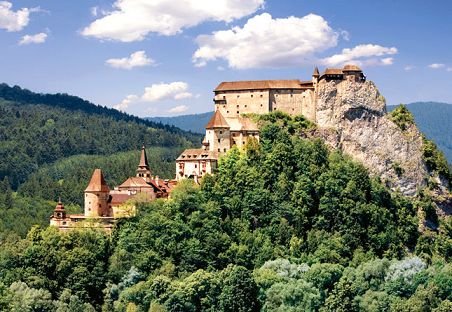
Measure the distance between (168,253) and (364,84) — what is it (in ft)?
126

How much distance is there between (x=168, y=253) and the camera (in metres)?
85.9

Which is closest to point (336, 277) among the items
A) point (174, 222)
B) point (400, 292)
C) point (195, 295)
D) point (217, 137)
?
point (400, 292)

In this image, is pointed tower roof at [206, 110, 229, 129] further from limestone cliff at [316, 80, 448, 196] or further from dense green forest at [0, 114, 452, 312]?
limestone cliff at [316, 80, 448, 196]

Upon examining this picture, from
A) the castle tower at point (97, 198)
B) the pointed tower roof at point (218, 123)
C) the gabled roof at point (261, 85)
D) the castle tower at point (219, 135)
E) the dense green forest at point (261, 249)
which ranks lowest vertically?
the dense green forest at point (261, 249)

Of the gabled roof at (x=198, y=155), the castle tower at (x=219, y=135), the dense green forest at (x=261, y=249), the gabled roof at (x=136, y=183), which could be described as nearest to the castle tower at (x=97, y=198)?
the dense green forest at (x=261, y=249)

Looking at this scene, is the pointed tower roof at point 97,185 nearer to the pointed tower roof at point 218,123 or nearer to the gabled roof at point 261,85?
the pointed tower roof at point 218,123

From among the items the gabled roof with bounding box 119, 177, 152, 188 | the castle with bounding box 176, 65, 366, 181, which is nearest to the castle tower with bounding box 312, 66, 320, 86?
the castle with bounding box 176, 65, 366, 181

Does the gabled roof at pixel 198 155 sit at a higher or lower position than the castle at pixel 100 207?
higher

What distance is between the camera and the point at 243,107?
103500mm

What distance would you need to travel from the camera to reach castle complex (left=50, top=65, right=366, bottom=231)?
8738 cm

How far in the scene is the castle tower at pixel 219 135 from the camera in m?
96.9

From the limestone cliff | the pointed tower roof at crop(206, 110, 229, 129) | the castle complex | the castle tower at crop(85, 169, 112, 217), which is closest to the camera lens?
the castle tower at crop(85, 169, 112, 217)

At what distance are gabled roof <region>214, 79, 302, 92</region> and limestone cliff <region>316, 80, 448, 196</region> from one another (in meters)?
4.27

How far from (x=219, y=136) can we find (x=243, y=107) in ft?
28.2
